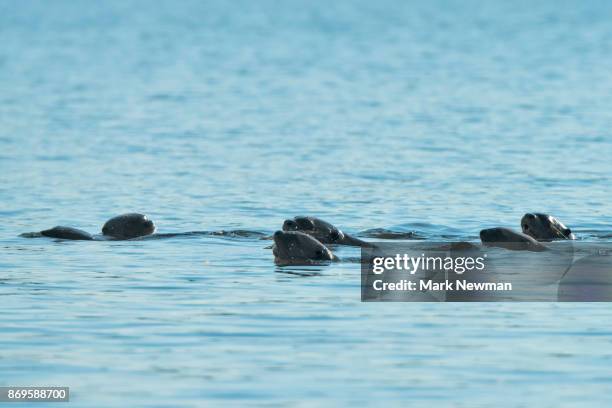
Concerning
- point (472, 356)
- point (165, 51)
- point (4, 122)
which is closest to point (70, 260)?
point (472, 356)

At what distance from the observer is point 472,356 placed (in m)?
14.6

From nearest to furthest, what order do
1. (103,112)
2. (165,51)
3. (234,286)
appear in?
(234,286) < (103,112) < (165,51)

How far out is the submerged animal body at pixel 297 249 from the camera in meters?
20.0

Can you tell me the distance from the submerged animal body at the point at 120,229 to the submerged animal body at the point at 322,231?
198 cm

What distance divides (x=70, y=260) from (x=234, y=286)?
2.72 meters

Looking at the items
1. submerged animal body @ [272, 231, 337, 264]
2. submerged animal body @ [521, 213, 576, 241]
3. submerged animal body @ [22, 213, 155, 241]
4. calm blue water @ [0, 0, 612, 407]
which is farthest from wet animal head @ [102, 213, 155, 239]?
submerged animal body @ [521, 213, 576, 241]

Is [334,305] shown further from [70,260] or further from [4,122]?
[4,122]

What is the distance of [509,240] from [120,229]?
4.85 metres

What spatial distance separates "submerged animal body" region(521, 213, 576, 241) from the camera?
21875mm

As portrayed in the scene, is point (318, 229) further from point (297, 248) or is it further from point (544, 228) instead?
point (544, 228)

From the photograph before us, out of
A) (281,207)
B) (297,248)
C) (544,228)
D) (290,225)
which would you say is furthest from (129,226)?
(544,228)

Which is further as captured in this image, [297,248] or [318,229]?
[318,229]

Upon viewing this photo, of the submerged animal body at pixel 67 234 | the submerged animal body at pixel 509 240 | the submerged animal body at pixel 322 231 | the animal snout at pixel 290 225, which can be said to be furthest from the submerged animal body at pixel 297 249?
the submerged animal body at pixel 67 234

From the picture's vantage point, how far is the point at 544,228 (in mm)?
22047
